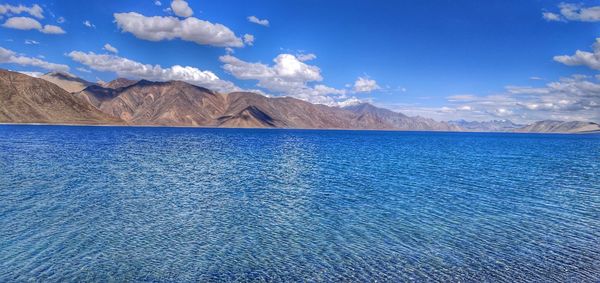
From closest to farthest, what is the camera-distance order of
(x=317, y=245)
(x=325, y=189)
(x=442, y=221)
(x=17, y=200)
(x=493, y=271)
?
(x=493, y=271), (x=317, y=245), (x=442, y=221), (x=17, y=200), (x=325, y=189)

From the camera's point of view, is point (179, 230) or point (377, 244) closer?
point (377, 244)

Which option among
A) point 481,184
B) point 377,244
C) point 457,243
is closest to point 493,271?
point 457,243

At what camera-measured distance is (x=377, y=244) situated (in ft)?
75.5

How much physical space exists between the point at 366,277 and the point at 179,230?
510 inches

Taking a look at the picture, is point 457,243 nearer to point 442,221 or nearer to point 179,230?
point 442,221

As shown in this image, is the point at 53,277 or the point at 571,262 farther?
the point at 571,262

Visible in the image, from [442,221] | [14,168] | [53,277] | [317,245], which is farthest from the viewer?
[14,168]

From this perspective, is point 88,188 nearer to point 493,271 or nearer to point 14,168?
point 14,168

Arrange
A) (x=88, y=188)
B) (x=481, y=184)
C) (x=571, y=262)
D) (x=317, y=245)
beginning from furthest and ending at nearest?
(x=481, y=184), (x=88, y=188), (x=317, y=245), (x=571, y=262)

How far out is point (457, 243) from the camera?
23.5 meters

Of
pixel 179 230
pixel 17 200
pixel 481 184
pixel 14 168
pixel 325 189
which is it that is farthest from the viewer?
pixel 14 168

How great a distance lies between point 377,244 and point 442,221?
26.6 feet

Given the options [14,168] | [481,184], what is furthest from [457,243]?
[14,168]

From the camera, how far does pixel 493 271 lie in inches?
757
